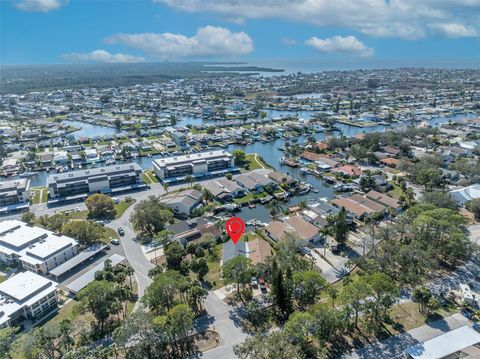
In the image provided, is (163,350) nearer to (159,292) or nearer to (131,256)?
(159,292)

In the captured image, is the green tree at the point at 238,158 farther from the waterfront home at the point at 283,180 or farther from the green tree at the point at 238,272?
the green tree at the point at 238,272

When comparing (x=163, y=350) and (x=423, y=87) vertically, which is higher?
(x=423, y=87)

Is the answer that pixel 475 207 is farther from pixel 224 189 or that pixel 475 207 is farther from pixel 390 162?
pixel 224 189

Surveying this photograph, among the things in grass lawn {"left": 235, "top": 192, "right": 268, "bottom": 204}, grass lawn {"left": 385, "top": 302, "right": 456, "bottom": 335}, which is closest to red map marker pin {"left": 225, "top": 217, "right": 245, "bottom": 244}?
grass lawn {"left": 235, "top": 192, "right": 268, "bottom": 204}

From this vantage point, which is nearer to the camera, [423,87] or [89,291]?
[89,291]

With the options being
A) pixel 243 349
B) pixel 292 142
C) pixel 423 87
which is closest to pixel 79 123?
pixel 292 142

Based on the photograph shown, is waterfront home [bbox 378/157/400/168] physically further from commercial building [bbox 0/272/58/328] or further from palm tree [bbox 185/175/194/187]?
commercial building [bbox 0/272/58/328]

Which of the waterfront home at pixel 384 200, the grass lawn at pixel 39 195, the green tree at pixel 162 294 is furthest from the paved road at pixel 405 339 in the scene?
the grass lawn at pixel 39 195
